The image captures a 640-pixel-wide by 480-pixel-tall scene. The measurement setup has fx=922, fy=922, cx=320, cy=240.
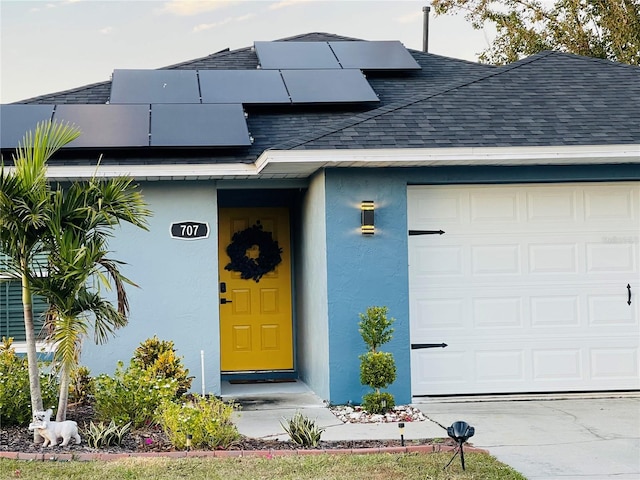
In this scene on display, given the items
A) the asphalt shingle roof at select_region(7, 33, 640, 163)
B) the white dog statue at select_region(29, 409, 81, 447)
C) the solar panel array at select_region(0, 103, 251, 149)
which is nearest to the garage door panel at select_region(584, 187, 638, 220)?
the asphalt shingle roof at select_region(7, 33, 640, 163)

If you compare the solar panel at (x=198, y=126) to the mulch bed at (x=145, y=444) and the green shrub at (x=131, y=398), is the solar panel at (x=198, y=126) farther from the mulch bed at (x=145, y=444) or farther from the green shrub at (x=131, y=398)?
the mulch bed at (x=145, y=444)

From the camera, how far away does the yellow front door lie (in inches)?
488

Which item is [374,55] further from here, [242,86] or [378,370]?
[378,370]

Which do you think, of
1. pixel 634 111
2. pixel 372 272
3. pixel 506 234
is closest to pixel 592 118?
pixel 634 111

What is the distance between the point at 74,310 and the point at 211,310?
2.98m

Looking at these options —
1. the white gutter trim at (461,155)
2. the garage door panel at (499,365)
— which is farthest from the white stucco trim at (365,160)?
the garage door panel at (499,365)

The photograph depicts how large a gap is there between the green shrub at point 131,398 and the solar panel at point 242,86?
14.9ft

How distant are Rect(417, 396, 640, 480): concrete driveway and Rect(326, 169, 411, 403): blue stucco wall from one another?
78 centimetres

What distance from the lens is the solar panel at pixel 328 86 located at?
1170cm

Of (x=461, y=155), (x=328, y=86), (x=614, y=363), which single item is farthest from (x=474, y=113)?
(x=614, y=363)

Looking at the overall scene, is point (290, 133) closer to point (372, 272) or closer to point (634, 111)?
point (372, 272)

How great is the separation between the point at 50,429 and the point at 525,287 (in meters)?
5.44

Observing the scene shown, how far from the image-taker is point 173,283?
414 inches

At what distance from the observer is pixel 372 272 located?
9914 millimetres
